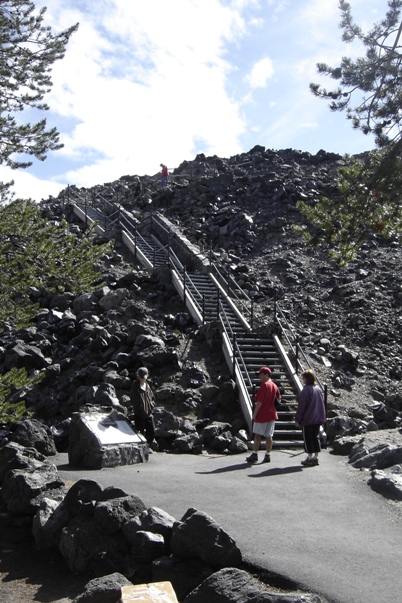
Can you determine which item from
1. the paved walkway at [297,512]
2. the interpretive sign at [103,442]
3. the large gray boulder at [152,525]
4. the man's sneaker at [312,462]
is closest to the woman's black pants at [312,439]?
the man's sneaker at [312,462]

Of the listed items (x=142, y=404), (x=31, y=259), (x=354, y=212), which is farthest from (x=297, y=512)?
(x=142, y=404)

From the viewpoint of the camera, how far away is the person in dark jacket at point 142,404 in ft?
37.3

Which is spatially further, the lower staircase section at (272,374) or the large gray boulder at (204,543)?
the lower staircase section at (272,374)

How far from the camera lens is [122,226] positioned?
28.2 metres

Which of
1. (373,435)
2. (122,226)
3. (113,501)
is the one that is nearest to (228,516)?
(113,501)

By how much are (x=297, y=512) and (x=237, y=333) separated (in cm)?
1071

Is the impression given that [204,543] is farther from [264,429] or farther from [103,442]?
[264,429]

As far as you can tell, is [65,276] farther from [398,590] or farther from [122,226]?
[122,226]

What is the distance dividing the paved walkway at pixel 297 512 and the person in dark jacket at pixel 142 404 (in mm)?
1020

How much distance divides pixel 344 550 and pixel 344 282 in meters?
18.8

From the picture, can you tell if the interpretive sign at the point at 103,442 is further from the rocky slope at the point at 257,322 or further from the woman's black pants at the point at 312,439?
the rocky slope at the point at 257,322

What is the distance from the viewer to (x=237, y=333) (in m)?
17.4

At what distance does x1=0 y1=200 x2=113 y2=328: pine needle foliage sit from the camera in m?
7.90

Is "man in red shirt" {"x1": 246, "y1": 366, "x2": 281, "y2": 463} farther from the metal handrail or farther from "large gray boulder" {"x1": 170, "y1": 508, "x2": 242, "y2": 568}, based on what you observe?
"large gray boulder" {"x1": 170, "y1": 508, "x2": 242, "y2": 568}
